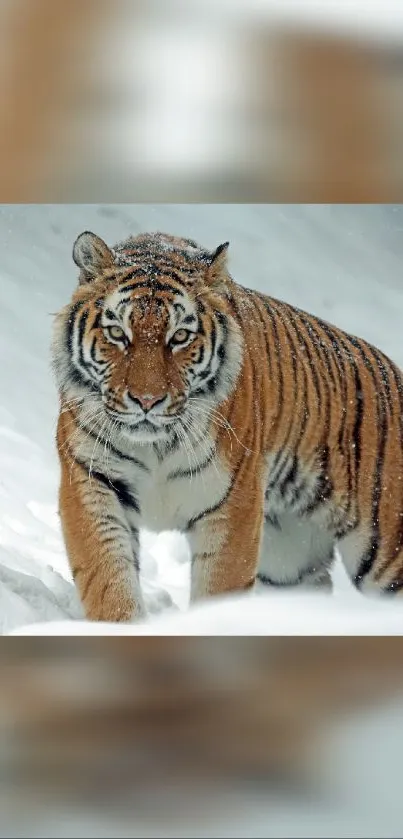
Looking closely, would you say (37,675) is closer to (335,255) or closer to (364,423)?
(364,423)

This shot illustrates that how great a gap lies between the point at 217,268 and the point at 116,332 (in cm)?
35

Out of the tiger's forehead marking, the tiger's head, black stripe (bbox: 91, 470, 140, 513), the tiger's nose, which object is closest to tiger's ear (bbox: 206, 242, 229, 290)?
the tiger's head

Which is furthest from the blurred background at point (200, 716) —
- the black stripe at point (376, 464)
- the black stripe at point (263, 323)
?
the black stripe at point (263, 323)

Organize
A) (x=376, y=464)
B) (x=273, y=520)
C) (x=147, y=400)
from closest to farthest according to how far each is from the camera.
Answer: (x=147, y=400) < (x=273, y=520) < (x=376, y=464)

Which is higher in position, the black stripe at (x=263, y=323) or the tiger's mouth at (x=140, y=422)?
the black stripe at (x=263, y=323)

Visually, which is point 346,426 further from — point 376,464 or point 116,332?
point 116,332

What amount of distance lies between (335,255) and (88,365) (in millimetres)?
813

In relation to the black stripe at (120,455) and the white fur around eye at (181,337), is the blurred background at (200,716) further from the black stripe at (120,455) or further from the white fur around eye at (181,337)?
the white fur around eye at (181,337)

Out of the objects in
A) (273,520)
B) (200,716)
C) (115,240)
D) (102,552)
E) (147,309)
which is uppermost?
(115,240)

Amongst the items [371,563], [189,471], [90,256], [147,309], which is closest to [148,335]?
[147,309]

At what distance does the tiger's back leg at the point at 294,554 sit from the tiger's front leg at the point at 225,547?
60 mm

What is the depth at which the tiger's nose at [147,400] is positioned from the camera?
306 centimetres

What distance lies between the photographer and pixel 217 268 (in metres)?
3.20
